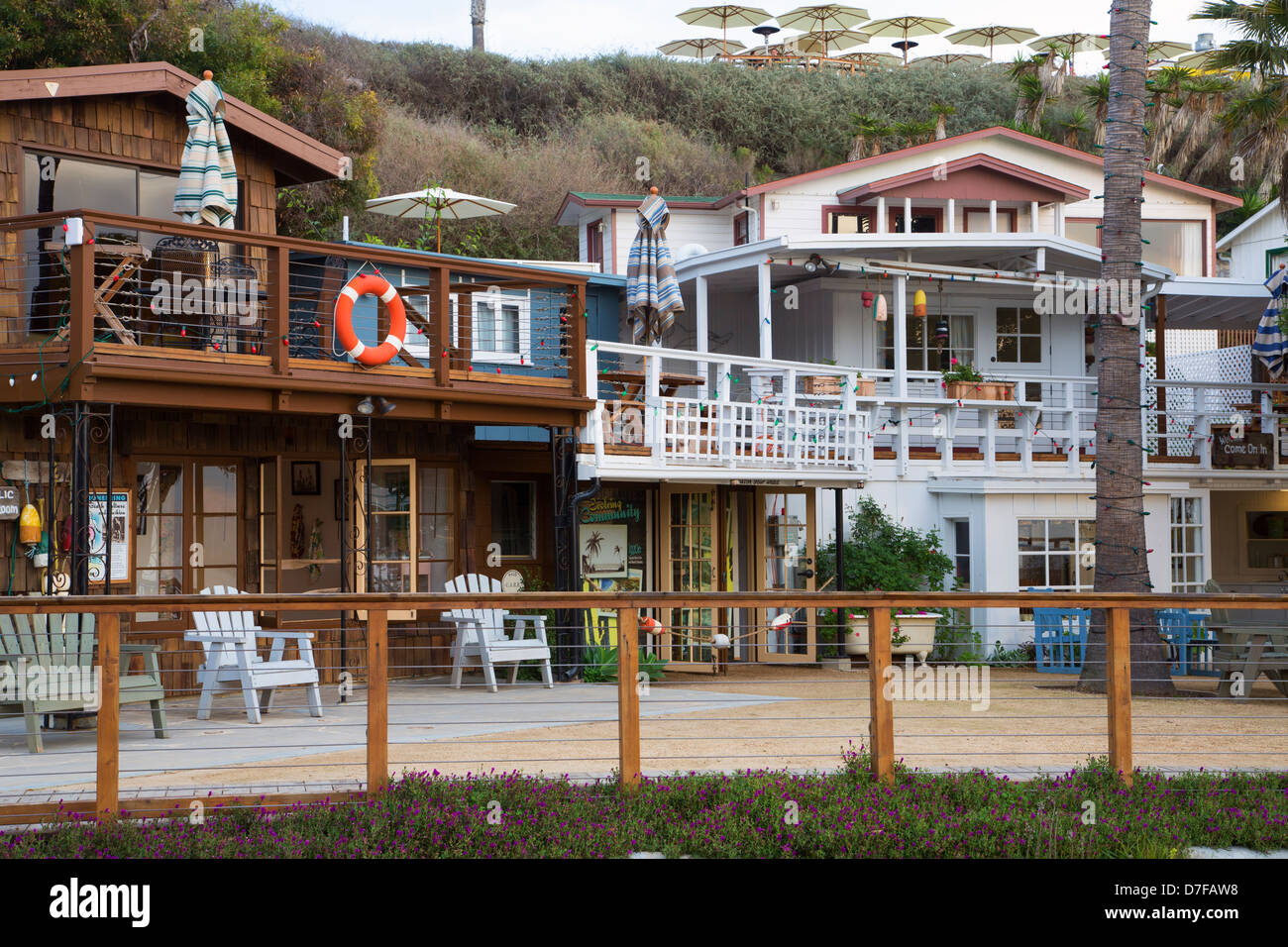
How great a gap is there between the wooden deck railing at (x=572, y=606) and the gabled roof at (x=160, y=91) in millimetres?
6931

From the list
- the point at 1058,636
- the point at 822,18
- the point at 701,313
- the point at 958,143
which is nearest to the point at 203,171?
the point at 701,313

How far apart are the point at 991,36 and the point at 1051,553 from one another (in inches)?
1329

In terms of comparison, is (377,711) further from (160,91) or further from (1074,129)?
(1074,129)

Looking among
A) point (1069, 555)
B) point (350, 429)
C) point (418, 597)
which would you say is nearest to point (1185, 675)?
point (1069, 555)

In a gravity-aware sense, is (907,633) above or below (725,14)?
below

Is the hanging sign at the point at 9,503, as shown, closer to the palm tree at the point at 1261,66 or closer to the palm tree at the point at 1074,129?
the palm tree at the point at 1261,66

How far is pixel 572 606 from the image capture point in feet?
23.7

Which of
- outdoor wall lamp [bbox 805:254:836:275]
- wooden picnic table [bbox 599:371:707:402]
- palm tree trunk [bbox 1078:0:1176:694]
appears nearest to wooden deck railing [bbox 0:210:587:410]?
wooden picnic table [bbox 599:371:707:402]

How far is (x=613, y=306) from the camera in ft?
64.4

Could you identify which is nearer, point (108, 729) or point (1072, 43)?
point (108, 729)

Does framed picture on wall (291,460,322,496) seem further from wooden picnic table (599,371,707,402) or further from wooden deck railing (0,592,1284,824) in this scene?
wooden deck railing (0,592,1284,824)

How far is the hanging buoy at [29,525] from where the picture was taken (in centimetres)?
1149
